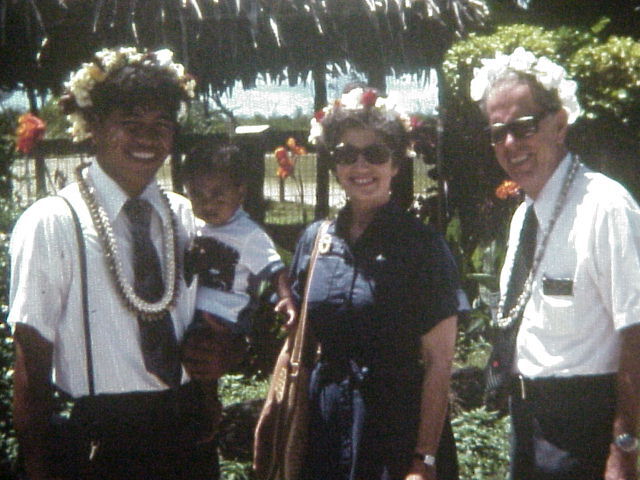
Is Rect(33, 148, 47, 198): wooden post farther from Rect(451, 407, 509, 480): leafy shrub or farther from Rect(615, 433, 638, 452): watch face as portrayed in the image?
Rect(615, 433, 638, 452): watch face

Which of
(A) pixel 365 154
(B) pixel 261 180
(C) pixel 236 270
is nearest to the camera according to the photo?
(A) pixel 365 154

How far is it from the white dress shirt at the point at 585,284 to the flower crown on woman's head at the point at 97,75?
133cm

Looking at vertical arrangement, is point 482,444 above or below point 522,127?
below

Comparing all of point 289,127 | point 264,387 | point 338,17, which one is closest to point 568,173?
point 264,387

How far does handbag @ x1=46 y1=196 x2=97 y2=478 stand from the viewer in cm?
300

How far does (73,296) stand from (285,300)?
3.10ft

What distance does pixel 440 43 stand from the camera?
9570 millimetres

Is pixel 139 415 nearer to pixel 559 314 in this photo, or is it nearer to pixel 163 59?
pixel 163 59

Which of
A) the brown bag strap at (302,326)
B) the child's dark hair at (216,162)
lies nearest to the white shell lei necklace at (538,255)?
the brown bag strap at (302,326)

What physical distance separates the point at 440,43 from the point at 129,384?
7.11 metres

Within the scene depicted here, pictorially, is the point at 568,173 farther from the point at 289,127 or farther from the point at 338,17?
the point at 289,127

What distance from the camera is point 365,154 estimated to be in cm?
342

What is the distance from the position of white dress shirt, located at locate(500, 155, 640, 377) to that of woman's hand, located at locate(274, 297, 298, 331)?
0.79m

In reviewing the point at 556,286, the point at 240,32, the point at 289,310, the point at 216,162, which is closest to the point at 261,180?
the point at 240,32
